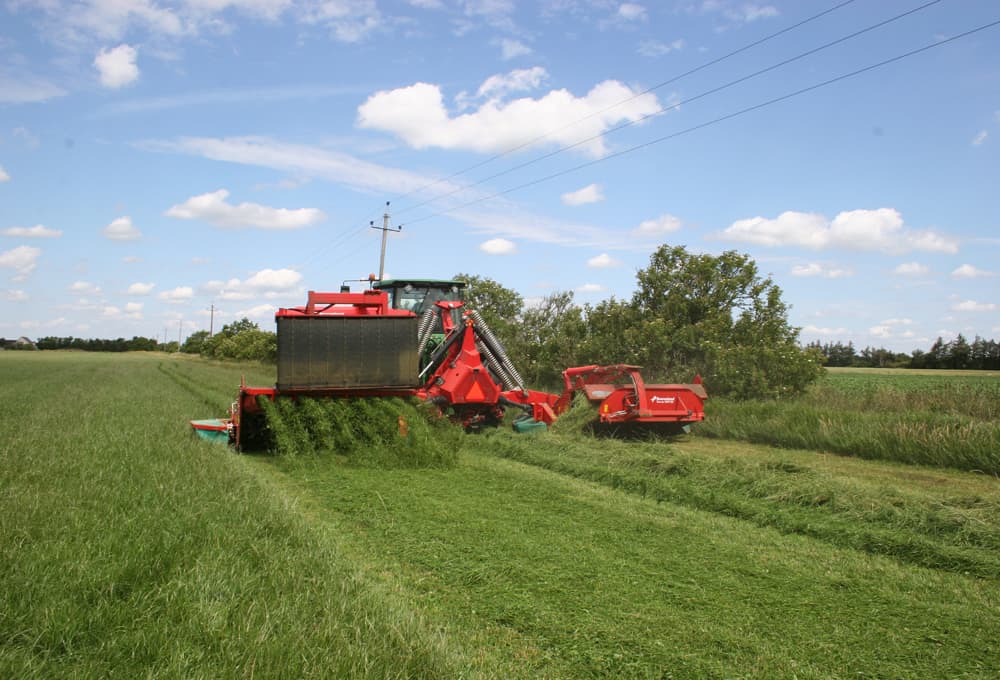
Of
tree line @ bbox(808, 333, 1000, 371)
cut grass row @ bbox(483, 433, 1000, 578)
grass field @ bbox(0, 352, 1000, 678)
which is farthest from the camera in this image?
tree line @ bbox(808, 333, 1000, 371)

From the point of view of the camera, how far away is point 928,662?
338cm

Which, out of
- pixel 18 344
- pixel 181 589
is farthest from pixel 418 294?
pixel 18 344

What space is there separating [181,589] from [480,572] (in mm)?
1756

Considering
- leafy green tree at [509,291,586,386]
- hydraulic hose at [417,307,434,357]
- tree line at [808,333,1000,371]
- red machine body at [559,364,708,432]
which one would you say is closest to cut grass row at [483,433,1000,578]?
red machine body at [559,364,708,432]

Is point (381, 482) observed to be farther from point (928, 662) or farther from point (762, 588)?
point (928, 662)

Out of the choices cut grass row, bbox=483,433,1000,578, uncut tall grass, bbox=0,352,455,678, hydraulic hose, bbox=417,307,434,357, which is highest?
hydraulic hose, bbox=417,307,434,357

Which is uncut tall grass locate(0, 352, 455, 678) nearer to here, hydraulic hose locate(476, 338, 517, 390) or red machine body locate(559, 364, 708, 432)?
hydraulic hose locate(476, 338, 517, 390)

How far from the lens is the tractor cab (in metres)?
13.6

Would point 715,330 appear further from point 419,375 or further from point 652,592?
point 652,592

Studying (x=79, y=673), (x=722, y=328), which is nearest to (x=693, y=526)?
(x=79, y=673)

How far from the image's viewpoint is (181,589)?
3.41 meters

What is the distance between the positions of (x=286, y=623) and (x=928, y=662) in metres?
2.97

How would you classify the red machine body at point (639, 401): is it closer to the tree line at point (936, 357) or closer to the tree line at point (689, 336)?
the tree line at point (689, 336)

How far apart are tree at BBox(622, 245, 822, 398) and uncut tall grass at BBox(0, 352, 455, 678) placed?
34.1 ft
